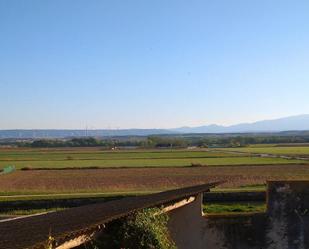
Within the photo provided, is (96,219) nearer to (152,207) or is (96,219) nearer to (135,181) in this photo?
(152,207)

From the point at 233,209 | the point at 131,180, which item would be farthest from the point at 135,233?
the point at 131,180

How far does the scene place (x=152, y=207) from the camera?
11.0 metres

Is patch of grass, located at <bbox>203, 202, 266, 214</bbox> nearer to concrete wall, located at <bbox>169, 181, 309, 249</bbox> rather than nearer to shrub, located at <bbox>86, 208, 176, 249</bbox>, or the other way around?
concrete wall, located at <bbox>169, 181, 309, 249</bbox>

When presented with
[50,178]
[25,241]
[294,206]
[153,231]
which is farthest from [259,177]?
[25,241]

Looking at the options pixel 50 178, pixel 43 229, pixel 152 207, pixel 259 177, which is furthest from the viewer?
pixel 50 178

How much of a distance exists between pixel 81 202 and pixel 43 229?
21413 millimetres

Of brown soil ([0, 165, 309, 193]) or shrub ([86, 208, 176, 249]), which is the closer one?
shrub ([86, 208, 176, 249])

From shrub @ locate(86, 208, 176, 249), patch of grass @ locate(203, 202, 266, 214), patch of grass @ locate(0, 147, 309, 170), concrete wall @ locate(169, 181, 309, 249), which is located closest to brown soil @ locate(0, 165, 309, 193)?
patch of grass @ locate(0, 147, 309, 170)

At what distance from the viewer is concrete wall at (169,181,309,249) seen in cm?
1295

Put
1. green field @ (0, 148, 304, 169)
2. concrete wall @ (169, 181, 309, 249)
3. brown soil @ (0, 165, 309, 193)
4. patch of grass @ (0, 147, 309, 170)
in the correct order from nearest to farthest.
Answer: concrete wall @ (169, 181, 309, 249) < brown soil @ (0, 165, 309, 193) < patch of grass @ (0, 147, 309, 170) < green field @ (0, 148, 304, 169)

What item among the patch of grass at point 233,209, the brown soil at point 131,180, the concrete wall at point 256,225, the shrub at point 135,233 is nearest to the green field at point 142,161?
the brown soil at point 131,180

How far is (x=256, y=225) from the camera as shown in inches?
519

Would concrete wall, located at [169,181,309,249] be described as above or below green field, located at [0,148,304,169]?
above

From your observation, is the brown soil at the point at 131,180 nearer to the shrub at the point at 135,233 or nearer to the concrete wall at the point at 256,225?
the concrete wall at the point at 256,225
